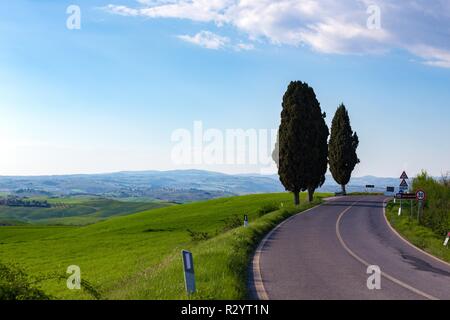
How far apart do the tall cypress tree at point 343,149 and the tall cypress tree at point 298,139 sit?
17.1 m

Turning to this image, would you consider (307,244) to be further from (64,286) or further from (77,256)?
(77,256)

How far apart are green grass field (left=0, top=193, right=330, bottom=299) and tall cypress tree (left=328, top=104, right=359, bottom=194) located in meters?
17.1

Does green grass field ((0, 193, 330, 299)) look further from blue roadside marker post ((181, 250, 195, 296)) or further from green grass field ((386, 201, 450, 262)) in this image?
green grass field ((386, 201, 450, 262))

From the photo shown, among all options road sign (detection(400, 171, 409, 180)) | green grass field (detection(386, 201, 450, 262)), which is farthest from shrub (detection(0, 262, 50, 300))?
road sign (detection(400, 171, 409, 180))

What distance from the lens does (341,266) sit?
559 inches

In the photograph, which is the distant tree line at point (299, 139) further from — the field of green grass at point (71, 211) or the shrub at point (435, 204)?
the field of green grass at point (71, 211)

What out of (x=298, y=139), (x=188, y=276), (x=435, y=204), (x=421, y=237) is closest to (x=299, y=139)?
(x=298, y=139)

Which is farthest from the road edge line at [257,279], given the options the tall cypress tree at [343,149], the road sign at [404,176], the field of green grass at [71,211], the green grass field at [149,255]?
the field of green grass at [71,211]

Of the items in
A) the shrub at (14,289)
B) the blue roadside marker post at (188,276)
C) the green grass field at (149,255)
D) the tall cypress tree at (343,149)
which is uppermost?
the tall cypress tree at (343,149)

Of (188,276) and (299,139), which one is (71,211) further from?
(188,276)

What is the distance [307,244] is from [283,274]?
686 centimetres

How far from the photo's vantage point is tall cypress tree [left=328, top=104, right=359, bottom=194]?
66.1 metres

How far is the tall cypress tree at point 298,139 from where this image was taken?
46.7m
